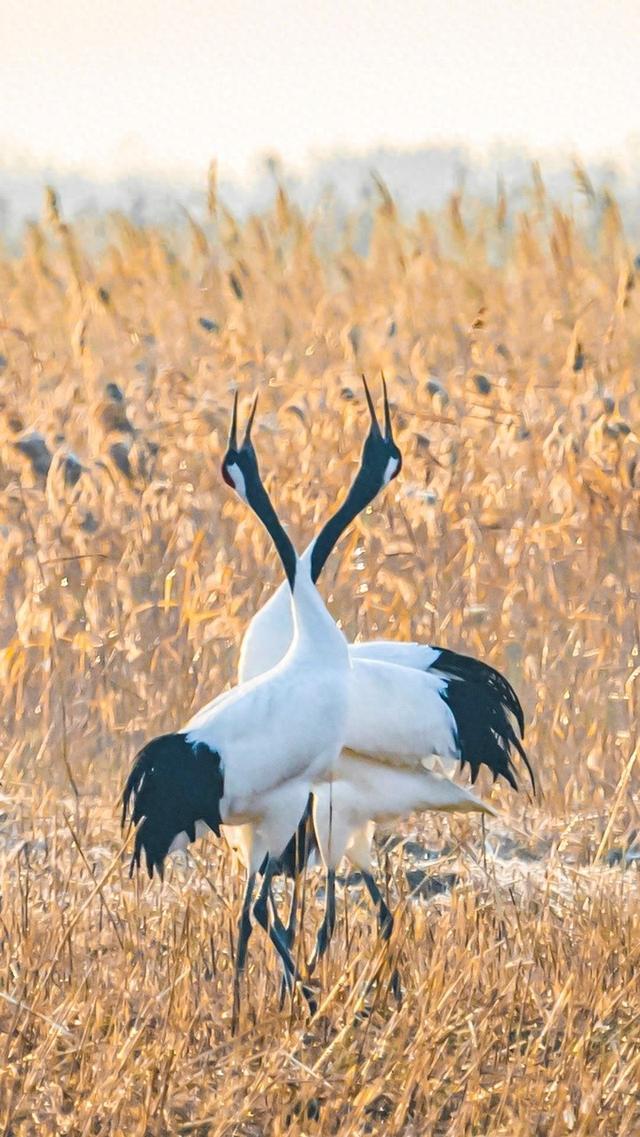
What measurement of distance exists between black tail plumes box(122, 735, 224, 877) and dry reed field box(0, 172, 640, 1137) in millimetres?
155

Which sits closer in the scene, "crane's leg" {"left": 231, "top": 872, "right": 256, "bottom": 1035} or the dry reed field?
the dry reed field

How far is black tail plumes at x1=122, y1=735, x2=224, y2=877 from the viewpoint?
138 inches

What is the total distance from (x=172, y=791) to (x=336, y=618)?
229cm

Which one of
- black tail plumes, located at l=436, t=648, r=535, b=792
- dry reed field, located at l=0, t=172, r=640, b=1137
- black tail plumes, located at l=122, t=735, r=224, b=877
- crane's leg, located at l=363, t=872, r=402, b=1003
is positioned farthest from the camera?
black tail plumes, located at l=436, t=648, r=535, b=792

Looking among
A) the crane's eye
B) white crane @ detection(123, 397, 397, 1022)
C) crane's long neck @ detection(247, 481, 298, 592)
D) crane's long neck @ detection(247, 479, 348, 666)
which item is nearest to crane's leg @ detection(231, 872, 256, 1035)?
white crane @ detection(123, 397, 397, 1022)

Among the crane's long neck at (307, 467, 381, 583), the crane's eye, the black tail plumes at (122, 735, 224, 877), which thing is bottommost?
the black tail plumes at (122, 735, 224, 877)

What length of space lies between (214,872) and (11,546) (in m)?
1.83

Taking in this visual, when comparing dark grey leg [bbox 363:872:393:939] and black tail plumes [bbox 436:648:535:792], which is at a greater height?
black tail plumes [bbox 436:648:535:792]

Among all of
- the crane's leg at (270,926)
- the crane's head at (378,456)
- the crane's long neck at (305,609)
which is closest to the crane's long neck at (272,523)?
the crane's long neck at (305,609)

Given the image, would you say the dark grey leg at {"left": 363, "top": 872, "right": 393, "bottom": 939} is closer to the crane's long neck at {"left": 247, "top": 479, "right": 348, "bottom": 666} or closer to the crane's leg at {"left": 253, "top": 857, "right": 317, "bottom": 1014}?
the crane's leg at {"left": 253, "top": 857, "right": 317, "bottom": 1014}

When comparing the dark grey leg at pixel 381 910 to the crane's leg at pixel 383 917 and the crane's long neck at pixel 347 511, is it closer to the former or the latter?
the crane's leg at pixel 383 917

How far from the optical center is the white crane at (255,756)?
11.6 ft

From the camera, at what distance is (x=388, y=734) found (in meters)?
3.76

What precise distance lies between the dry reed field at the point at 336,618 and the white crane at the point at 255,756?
16 centimetres
